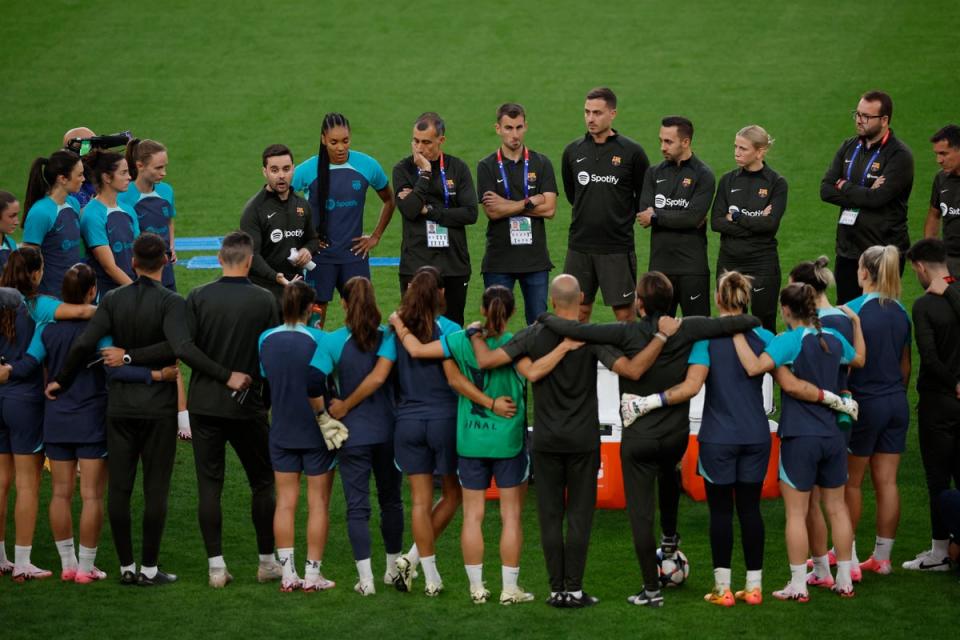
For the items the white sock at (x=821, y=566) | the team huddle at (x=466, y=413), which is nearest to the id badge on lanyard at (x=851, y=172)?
the team huddle at (x=466, y=413)

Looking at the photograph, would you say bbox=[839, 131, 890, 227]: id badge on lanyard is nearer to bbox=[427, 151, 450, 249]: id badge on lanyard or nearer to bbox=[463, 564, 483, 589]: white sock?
bbox=[427, 151, 450, 249]: id badge on lanyard

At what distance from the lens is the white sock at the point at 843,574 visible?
7480mm

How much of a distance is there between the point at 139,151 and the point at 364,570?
4.11m

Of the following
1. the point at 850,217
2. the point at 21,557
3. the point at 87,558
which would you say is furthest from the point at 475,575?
the point at 850,217

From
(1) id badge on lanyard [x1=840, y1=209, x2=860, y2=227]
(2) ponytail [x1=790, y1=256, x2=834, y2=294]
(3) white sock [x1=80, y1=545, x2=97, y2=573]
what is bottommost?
(3) white sock [x1=80, y1=545, x2=97, y2=573]

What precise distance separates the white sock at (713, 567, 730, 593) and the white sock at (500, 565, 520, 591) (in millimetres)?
1027

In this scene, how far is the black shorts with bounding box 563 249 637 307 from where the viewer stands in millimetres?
10281

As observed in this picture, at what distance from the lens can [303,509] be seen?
9133 mm

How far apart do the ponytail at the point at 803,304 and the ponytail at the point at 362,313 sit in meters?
2.10

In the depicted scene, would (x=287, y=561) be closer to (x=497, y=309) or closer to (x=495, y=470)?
(x=495, y=470)

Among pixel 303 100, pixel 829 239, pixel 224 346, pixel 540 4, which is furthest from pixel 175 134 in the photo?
pixel 224 346

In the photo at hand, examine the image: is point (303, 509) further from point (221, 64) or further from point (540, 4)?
point (540, 4)

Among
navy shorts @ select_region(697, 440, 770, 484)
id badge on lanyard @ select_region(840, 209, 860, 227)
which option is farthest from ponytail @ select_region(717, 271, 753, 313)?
id badge on lanyard @ select_region(840, 209, 860, 227)

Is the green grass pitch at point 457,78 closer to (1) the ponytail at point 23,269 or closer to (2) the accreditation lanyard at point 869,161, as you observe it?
(2) the accreditation lanyard at point 869,161
